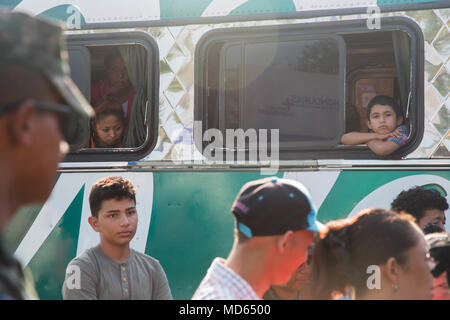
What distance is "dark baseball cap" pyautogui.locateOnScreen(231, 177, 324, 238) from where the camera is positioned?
2064mm

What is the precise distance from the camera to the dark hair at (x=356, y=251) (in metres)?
2.27

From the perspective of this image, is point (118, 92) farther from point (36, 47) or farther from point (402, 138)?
point (36, 47)

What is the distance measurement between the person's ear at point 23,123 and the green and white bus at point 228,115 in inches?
100

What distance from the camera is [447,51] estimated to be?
11.6ft

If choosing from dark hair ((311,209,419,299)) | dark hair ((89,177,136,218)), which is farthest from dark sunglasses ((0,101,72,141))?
dark hair ((89,177,136,218))

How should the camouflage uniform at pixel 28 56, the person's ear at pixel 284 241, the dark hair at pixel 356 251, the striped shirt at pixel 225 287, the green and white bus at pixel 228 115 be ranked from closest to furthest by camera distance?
the camouflage uniform at pixel 28 56 → the striped shirt at pixel 225 287 → the person's ear at pixel 284 241 → the dark hair at pixel 356 251 → the green and white bus at pixel 228 115

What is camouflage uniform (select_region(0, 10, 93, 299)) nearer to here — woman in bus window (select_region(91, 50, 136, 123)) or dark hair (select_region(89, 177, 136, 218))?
dark hair (select_region(89, 177, 136, 218))

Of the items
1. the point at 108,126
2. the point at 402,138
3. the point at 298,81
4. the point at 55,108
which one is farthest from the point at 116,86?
the point at 55,108

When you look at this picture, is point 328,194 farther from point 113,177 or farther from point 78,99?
point 78,99

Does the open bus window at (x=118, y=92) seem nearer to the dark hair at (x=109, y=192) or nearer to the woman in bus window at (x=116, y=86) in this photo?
the woman in bus window at (x=116, y=86)

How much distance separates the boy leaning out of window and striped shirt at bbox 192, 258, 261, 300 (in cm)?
184

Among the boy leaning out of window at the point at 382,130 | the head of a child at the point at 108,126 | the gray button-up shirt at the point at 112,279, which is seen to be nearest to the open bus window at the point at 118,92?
the head of a child at the point at 108,126

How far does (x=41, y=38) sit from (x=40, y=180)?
0.31 m
